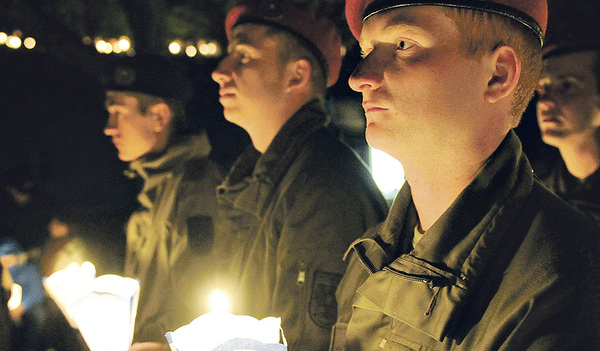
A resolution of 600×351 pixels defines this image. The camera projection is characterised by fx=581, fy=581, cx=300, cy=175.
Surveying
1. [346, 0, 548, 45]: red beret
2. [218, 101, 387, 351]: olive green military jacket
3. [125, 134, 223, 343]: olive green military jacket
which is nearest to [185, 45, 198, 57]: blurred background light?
[125, 134, 223, 343]: olive green military jacket

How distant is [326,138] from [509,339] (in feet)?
6.16

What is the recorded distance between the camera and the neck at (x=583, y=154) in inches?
134

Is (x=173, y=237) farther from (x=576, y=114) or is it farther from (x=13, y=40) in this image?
(x=13, y=40)

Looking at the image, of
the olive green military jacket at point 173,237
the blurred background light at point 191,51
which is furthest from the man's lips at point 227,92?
the blurred background light at point 191,51

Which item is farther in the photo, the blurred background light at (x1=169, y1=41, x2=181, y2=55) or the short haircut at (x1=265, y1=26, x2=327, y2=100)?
the blurred background light at (x1=169, y1=41, x2=181, y2=55)

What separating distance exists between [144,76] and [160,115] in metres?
0.31

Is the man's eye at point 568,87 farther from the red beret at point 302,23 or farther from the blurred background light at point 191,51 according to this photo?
the blurred background light at point 191,51

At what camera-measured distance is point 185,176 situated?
412cm

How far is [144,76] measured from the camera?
4293mm

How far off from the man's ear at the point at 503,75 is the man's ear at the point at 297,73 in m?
1.61

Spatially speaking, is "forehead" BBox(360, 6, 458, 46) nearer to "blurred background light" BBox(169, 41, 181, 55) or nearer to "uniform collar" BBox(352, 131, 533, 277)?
"uniform collar" BBox(352, 131, 533, 277)

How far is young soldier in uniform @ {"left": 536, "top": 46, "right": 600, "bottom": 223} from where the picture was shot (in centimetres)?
340

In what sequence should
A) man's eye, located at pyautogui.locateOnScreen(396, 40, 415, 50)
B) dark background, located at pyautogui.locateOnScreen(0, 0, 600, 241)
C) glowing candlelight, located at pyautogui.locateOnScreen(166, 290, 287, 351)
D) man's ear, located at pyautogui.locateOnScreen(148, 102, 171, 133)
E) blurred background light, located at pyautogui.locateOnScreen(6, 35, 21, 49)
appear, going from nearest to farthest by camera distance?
glowing candlelight, located at pyautogui.locateOnScreen(166, 290, 287, 351) → man's eye, located at pyautogui.locateOnScreen(396, 40, 415, 50) → man's ear, located at pyautogui.locateOnScreen(148, 102, 171, 133) → dark background, located at pyautogui.locateOnScreen(0, 0, 600, 241) → blurred background light, located at pyautogui.locateOnScreen(6, 35, 21, 49)

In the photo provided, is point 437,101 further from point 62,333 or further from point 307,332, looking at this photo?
point 62,333
